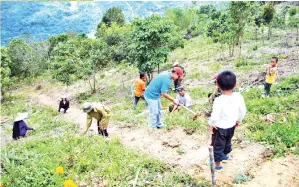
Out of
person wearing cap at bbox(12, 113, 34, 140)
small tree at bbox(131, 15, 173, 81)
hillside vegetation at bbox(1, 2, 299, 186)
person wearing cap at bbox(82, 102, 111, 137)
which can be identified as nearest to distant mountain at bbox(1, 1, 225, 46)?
hillside vegetation at bbox(1, 2, 299, 186)

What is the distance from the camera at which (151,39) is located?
17.3 metres

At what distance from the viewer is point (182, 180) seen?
16.4ft

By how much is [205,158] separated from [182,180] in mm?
1046

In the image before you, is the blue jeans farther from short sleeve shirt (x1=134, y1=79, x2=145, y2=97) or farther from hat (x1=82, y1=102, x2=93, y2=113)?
short sleeve shirt (x1=134, y1=79, x2=145, y2=97)

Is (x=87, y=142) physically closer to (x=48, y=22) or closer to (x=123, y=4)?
(x=48, y=22)

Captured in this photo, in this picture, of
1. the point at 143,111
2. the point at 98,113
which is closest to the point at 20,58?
the point at 143,111

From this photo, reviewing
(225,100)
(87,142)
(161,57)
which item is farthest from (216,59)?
(225,100)

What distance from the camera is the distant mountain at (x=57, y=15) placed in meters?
91.8

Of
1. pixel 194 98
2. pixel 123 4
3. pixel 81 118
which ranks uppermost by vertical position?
pixel 123 4

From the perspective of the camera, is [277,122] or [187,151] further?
[277,122]

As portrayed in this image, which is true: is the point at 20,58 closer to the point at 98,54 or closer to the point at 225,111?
the point at 98,54

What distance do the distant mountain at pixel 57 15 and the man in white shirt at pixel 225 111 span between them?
86277 mm

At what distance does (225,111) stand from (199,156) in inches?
73.1

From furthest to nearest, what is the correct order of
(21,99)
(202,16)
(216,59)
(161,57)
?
(202,16) < (21,99) < (216,59) < (161,57)
